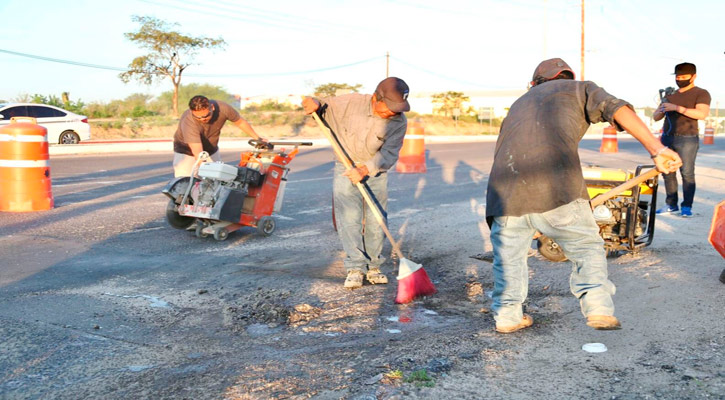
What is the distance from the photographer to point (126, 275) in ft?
19.1

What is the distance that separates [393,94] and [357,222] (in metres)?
1.11

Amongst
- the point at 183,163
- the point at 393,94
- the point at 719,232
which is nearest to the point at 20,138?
the point at 183,163

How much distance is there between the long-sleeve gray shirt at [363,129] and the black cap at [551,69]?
5.22ft

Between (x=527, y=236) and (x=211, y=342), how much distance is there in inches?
80.0

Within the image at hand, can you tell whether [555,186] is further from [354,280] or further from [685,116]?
[685,116]

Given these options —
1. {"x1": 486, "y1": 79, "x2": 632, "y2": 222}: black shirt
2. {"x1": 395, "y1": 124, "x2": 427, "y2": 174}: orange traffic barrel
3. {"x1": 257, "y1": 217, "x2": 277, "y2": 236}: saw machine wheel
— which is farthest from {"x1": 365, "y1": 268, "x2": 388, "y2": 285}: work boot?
{"x1": 395, "y1": 124, "x2": 427, "y2": 174}: orange traffic barrel

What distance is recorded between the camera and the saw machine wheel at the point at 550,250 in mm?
5824

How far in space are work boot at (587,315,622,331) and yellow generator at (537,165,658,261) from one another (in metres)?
1.92

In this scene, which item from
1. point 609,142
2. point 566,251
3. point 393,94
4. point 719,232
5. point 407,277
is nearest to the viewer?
point 566,251

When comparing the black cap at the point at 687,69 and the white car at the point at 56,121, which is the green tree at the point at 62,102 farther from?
the black cap at the point at 687,69

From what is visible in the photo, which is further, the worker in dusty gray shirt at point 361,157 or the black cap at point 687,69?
the black cap at point 687,69

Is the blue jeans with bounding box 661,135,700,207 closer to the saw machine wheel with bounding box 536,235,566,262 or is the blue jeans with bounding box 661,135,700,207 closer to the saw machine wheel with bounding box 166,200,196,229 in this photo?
the saw machine wheel with bounding box 536,235,566,262

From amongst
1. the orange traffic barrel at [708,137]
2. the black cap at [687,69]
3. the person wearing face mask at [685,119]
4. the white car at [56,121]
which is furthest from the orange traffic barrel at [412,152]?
the orange traffic barrel at [708,137]

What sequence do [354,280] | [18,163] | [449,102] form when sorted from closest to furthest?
[354,280], [18,163], [449,102]
